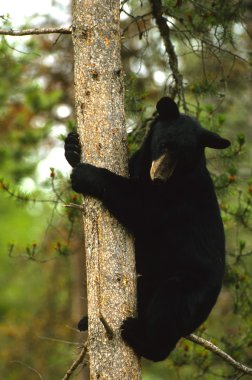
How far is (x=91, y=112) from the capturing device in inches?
178

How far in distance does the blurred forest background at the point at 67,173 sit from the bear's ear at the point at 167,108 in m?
0.97

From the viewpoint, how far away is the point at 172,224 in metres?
5.19

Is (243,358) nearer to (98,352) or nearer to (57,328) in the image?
(98,352)

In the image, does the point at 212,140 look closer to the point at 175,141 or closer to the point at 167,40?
the point at 175,141

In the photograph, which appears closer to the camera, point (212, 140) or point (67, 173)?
point (212, 140)

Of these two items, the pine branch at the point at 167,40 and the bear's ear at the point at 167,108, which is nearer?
the bear's ear at the point at 167,108

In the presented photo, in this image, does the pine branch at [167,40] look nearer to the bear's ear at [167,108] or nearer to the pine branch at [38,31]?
the bear's ear at [167,108]

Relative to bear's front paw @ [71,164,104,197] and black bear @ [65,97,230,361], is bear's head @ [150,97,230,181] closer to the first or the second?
black bear @ [65,97,230,361]

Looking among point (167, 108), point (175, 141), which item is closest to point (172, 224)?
point (175, 141)

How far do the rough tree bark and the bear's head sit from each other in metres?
0.39

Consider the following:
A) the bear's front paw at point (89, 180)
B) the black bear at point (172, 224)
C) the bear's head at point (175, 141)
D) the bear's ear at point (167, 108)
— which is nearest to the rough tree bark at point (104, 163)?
the bear's front paw at point (89, 180)

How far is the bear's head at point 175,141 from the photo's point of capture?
16.4ft

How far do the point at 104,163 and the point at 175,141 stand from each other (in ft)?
2.29

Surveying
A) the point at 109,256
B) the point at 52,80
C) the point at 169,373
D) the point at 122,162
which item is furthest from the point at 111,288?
the point at 169,373
